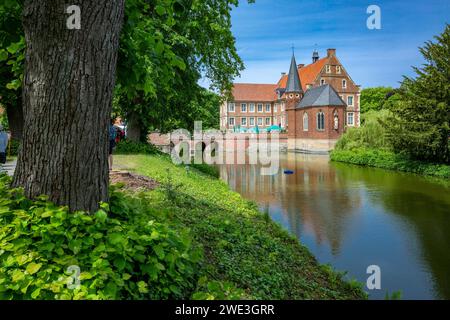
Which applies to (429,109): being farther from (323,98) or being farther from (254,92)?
(254,92)

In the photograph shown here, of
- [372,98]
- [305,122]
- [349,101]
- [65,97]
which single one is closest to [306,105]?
[305,122]

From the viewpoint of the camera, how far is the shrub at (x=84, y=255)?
3141 mm

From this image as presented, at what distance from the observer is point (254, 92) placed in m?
90.2

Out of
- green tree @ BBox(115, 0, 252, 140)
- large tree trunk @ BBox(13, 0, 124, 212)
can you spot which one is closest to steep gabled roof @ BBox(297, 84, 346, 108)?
green tree @ BBox(115, 0, 252, 140)

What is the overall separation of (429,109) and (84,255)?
2896 centimetres

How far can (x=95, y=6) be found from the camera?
3912 millimetres

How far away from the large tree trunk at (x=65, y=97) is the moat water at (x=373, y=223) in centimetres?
623

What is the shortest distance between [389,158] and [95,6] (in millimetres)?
33318

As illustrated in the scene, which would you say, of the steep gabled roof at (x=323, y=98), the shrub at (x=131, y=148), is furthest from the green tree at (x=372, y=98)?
the shrub at (x=131, y=148)

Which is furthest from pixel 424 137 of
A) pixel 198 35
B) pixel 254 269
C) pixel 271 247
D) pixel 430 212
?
pixel 254 269

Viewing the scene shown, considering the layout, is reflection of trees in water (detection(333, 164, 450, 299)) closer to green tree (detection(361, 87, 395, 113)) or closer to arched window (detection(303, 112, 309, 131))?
arched window (detection(303, 112, 309, 131))

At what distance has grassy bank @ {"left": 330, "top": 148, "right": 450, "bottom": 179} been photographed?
2727 centimetres

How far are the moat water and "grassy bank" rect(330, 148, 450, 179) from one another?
7.27 feet

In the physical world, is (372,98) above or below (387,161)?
above
